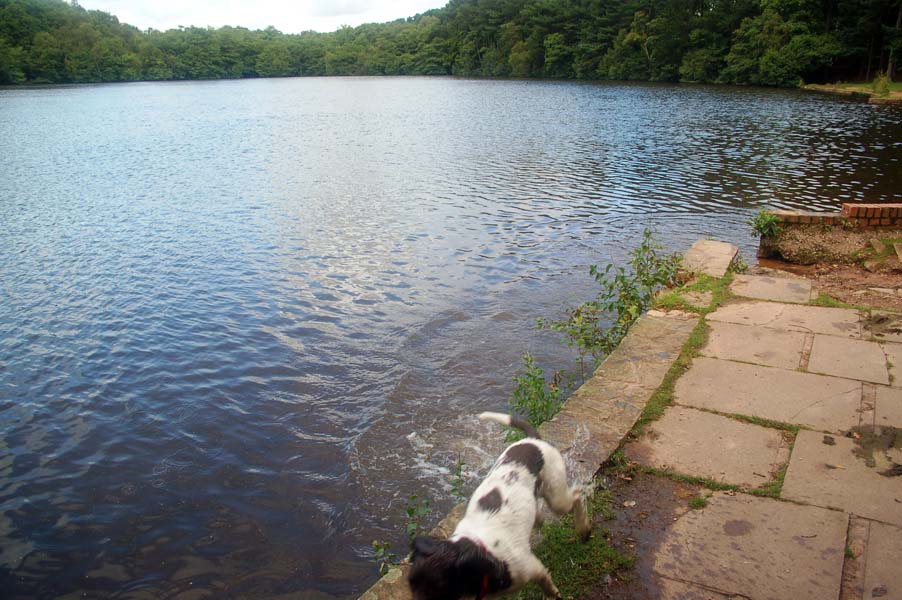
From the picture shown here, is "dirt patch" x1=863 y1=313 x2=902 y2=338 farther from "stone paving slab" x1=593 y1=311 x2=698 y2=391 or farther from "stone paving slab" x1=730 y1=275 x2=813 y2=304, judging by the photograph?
"stone paving slab" x1=593 y1=311 x2=698 y2=391

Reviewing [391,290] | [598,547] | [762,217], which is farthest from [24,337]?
[762,217]

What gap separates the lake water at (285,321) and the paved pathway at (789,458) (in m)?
2.06

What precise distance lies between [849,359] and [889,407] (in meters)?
0.86

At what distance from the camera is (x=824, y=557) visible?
3088 millimetres

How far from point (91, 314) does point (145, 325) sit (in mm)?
1103

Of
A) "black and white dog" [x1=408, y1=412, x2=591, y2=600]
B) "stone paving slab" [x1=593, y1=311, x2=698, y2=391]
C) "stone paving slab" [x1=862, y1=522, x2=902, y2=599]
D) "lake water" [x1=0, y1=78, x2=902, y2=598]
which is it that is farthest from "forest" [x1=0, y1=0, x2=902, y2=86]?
"black and white dog" [x1=408, y1=412, x2=591, y2=600]

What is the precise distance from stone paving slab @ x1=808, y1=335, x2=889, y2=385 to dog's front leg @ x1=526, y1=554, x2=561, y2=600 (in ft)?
11.2

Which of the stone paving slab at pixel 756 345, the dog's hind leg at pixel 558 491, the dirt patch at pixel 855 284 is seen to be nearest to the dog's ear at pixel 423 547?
the dog's hind leg at pixel 558 491

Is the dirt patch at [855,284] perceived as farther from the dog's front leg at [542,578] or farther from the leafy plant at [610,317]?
the dog's front leg at [542,578]

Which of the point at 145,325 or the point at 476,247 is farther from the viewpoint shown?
the point at 476,247

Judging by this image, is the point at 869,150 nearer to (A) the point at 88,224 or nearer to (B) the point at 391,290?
(B) the point at 391,290

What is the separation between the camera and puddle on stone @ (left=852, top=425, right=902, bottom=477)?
148 inches

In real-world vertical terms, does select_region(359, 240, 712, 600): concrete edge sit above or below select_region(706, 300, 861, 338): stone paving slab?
below

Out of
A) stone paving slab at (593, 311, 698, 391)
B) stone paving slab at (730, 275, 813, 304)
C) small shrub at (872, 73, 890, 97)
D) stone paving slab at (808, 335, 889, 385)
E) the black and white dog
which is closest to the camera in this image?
the black and white dog
